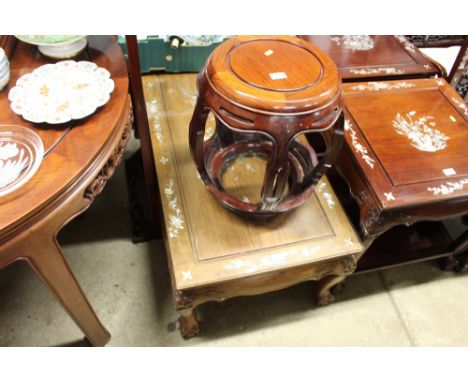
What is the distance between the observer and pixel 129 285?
1.21 m

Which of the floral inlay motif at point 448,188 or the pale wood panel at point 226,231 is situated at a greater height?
the floral inlay motif at point 448,188

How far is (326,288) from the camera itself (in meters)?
1.12

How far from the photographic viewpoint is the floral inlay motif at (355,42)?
4.16ft

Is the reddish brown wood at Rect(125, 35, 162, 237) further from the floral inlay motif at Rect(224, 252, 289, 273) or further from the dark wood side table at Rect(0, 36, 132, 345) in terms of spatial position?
the floral inlay motif at Rect(224, 252, 289, 273)

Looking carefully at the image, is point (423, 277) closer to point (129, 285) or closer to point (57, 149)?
point (129, 285)

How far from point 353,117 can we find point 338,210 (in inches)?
10.8

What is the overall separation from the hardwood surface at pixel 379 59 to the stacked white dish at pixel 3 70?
911 millimetres

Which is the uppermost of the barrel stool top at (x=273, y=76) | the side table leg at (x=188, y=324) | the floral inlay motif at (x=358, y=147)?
the barrel stool top at (x=273, y=76)

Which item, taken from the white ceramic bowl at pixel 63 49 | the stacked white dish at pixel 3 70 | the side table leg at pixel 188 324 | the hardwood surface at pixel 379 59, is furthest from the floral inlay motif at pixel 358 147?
the stacked white dish at pixel 3 70

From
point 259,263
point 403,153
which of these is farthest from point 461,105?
point 259,263

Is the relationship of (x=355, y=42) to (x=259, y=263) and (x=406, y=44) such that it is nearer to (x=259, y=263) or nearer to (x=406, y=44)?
(x=406, y=44)

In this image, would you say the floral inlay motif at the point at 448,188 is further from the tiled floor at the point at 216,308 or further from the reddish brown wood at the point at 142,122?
the reddish brown wood at the point at 142,122

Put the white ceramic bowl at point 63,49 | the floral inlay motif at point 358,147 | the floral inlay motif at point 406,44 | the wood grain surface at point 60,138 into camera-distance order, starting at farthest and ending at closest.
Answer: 1. the floral inlay motif at point 406,44
2. the floral inlay motif at point 358,147
3. the white ceramic bowl at point 63,49
4. the wood grain surface at point 60,138

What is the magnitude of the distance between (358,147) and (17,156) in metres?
0.79
